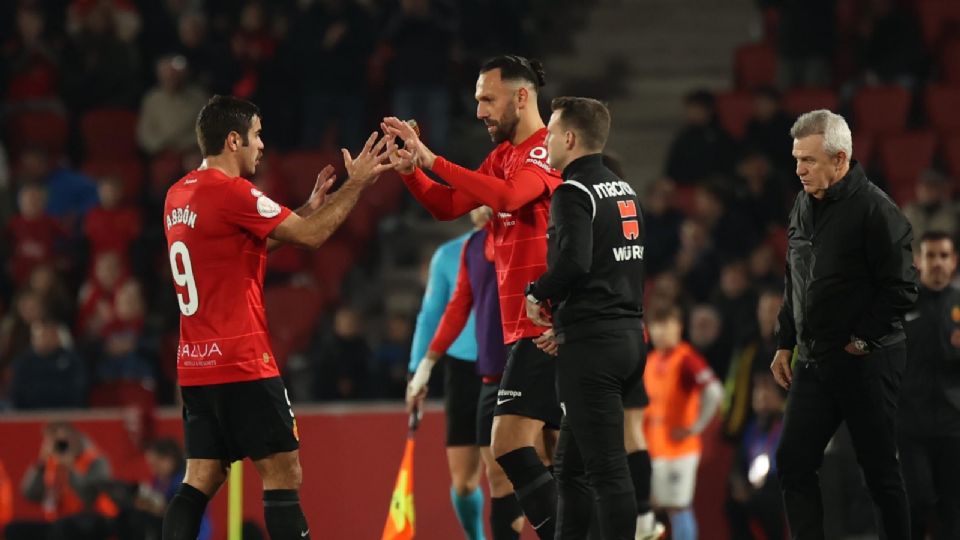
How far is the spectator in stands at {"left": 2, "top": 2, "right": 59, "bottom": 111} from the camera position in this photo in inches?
643

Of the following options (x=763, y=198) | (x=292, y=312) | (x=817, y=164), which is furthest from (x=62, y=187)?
(x=817, y=164)

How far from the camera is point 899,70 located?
15.1 m

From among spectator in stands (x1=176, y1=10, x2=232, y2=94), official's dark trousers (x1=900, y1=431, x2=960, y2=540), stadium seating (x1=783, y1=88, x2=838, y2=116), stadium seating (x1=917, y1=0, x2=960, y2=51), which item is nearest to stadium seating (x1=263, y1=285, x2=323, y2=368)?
spectator in stands (x1=176, y1=10, x2=232, y2=94)

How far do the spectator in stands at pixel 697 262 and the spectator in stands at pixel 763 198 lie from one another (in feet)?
1.85

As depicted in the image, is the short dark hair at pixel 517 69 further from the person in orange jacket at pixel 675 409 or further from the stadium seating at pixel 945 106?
the stadium seating at pixel 945 106

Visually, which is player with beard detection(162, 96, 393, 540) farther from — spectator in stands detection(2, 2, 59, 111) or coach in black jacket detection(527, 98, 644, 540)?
spectator in stands detection(2, 2, 59, 111)

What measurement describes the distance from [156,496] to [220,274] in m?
4.37

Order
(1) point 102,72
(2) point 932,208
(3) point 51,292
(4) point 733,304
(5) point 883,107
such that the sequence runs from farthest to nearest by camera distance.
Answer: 1. (1) point 102,72
2. (5) point 883,107
3. (3) point 51,292
4. (2) point 932,208
5. (4) point 733,304

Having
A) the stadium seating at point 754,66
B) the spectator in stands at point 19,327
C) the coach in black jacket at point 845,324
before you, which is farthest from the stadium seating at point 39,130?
the coach in black jacket at point 845,324

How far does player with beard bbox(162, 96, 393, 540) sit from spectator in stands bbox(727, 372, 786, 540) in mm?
4505

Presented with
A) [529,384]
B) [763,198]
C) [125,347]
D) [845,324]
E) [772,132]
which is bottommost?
[529,384]

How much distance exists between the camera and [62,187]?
15305 millimetres

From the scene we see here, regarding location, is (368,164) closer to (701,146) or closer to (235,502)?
(235,502)

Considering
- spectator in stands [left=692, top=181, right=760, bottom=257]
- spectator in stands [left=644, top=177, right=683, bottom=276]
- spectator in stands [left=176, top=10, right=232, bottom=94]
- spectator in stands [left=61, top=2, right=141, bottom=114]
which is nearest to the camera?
spectator in stands [left=692, top=181, right=760, bottom=257]
